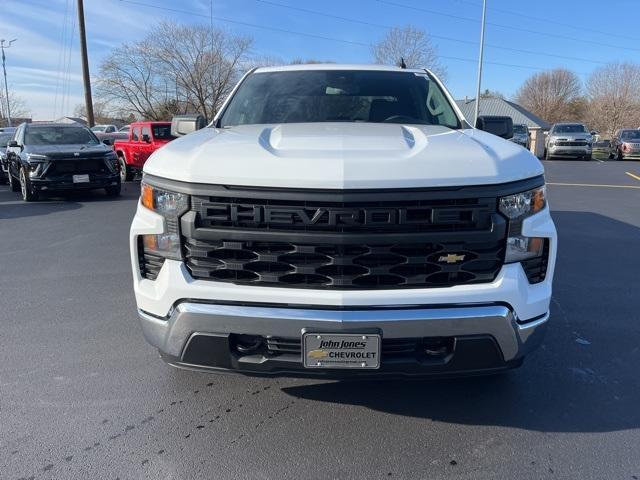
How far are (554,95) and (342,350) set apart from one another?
85635 mm

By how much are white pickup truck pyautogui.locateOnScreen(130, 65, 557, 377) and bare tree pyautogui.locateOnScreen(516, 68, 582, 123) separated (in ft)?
269

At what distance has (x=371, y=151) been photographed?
2.33m

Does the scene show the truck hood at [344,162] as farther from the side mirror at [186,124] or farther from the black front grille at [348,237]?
the side mirror at [186,124]

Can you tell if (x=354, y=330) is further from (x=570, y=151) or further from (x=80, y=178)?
(x=570, y=151)

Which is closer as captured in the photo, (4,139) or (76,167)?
(76,167)

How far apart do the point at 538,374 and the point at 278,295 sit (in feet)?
6.35

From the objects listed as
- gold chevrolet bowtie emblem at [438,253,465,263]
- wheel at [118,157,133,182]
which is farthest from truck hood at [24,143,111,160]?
gold chevrolet bowtie emblem at [438,253,465,263]

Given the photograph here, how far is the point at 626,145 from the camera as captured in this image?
25.9 m


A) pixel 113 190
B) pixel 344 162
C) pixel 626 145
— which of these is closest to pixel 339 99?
pixel 344 162

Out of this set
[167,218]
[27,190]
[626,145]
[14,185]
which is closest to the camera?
[167,218]

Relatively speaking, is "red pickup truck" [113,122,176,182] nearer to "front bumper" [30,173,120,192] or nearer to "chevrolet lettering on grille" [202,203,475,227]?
"front bumper" [30,173,120,192]

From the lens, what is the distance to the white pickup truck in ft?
7.12

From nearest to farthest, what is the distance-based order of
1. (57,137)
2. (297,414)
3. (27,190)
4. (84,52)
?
(297,414) < (27,190) < (57,137) < (84,52)

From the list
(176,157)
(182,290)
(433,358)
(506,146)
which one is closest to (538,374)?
(433,358)
